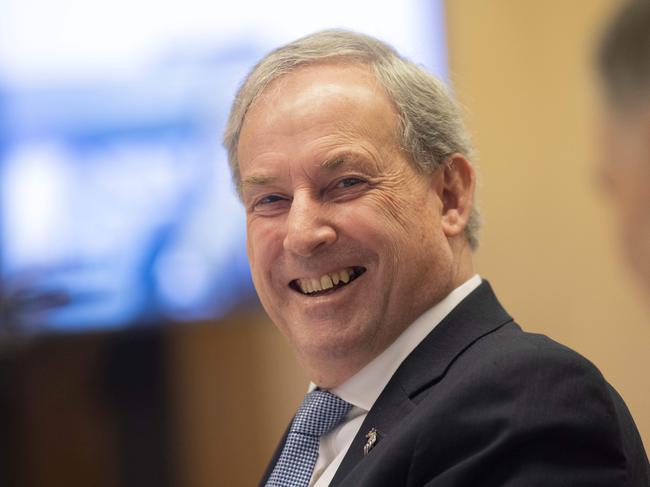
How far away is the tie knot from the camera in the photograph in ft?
5.40

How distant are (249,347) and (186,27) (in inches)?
52.7

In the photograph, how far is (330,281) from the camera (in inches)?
64.6

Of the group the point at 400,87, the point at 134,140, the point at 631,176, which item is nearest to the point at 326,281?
the point at 400,87

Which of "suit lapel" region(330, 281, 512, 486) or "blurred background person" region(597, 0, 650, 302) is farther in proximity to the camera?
"suit lapel" region(330, 281, 512, 486)

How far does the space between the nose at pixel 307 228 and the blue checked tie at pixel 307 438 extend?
0.85 ft

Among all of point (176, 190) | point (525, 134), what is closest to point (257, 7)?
point (176, 190)

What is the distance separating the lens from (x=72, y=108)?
13.0 ft

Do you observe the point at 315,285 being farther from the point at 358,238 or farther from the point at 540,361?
the point at 540,361

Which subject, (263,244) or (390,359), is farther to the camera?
(263,244)

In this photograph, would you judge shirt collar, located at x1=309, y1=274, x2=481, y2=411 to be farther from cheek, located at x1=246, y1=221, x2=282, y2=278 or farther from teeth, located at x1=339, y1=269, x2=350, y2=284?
cheek, located at x1=246, y1=221, x2=282, y2=278

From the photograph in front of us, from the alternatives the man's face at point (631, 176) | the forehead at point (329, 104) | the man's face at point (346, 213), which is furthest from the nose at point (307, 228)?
the man's face at point (631, 176)

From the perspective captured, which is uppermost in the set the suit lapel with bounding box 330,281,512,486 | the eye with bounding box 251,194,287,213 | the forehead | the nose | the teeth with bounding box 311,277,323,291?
the forehead

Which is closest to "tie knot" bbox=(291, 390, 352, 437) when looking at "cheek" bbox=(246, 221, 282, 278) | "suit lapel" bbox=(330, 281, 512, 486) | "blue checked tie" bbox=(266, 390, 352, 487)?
"blue checked tie" bbox=(266, 390, 352, 487)

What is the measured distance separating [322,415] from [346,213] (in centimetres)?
34
